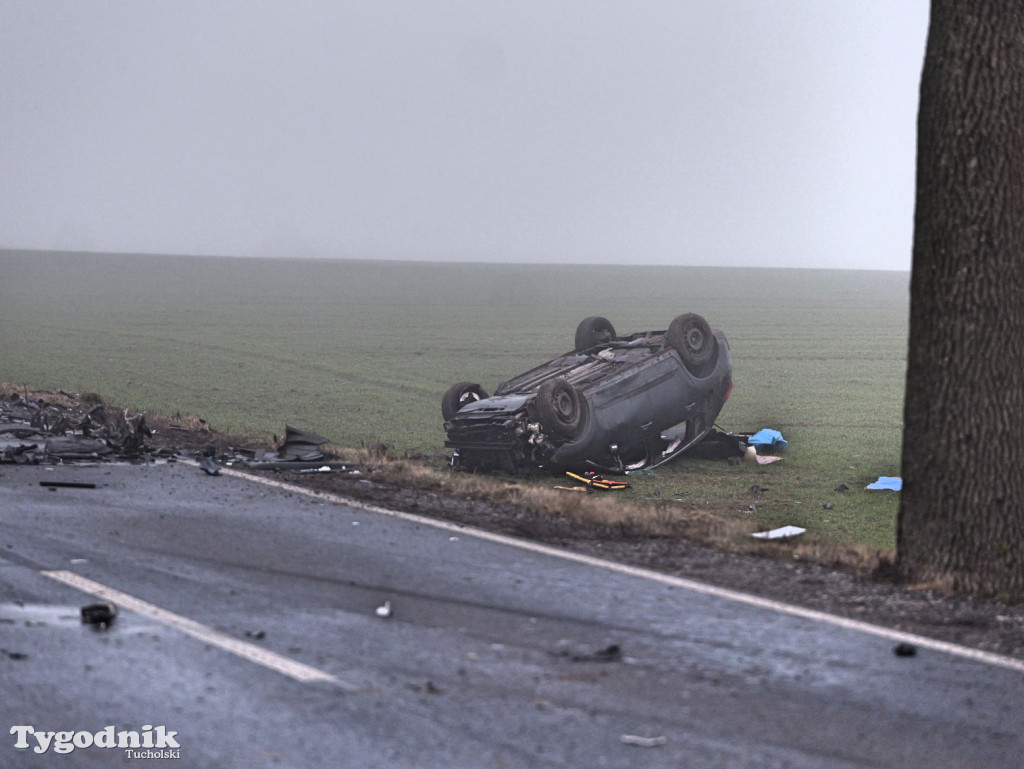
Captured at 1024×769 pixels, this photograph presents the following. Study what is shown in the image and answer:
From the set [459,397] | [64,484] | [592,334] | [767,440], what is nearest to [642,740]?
[64,484]

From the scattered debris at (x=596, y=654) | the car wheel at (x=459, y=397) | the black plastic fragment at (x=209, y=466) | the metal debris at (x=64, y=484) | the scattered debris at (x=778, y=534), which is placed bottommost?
the metal debris at (x=64, y=484)

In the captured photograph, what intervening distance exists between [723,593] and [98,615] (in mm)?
3319

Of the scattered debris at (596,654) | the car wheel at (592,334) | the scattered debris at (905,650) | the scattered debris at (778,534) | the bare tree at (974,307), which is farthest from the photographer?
the car wheel at (592,334)

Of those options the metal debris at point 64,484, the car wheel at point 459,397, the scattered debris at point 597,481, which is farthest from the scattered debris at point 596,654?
the car wheel at point 459,397

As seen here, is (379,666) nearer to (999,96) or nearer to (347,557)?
(347,557)

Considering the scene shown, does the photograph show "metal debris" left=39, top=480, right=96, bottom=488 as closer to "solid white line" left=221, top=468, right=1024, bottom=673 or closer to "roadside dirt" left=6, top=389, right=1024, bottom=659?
"roadside dirt" left=6, top=389, right=1024, bottom=659

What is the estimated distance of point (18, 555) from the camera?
746 centimetres

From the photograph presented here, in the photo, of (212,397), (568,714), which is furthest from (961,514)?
(212,397)

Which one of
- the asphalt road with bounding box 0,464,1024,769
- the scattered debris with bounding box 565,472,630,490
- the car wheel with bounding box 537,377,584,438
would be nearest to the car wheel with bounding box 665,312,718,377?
the car wheel with bounding box 537,377,584,438

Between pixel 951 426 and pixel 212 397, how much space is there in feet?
61.9

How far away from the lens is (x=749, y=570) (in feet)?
24.5

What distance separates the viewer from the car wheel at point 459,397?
15.8 meters

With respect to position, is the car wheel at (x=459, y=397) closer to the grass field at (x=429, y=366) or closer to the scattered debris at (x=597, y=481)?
the grass field at (x=429, y=366)

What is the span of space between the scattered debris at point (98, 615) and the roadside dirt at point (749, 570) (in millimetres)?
3060
